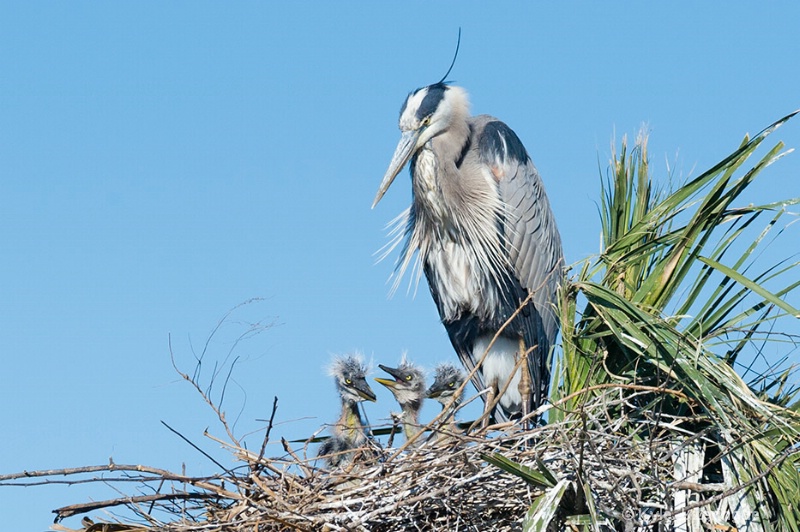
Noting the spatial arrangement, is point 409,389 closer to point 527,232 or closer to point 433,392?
point 433,392

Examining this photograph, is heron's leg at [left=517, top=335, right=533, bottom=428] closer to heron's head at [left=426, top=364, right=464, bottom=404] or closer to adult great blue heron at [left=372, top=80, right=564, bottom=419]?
adult great blue heron at [left=372, top=80, right=564, bottom=419]

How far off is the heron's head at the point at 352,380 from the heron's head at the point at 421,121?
0.87m

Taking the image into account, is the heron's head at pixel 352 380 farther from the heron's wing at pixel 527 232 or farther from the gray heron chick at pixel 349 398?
the heron's wing at pixel 527 232

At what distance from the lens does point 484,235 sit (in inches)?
246

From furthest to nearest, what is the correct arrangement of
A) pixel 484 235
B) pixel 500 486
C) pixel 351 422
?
pixel 484 235 → pixel 351 422 → pixel 500 486

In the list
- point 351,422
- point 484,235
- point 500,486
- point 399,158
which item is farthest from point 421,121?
point 500,486

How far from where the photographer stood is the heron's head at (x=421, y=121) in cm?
630

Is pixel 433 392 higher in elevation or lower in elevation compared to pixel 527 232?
lower

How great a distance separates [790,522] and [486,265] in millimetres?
2553

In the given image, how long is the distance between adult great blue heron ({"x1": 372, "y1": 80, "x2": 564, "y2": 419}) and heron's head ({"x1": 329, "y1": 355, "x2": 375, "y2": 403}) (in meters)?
0.61

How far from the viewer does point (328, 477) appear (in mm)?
4480

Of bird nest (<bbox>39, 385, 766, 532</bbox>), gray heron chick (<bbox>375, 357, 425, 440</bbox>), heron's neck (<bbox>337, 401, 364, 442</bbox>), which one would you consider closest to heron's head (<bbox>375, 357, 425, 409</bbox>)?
gray heron chick (<bbox>375, 357, 425, 440</bbox>)

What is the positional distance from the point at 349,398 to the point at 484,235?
1.13m

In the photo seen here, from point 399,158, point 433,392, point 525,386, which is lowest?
A: point 525,386
